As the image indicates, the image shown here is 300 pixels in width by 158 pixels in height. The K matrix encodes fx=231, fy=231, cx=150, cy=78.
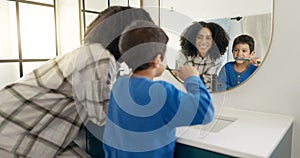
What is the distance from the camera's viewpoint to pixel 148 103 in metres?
0.78

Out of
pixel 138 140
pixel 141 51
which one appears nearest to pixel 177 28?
pixel 141 51

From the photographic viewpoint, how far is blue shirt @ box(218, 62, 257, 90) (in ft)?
4.23

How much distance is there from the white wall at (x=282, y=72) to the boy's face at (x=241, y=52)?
0.31 ft

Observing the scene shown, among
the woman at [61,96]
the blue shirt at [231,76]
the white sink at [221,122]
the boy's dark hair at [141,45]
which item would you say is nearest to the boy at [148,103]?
the boy's dark hair at [141,45]

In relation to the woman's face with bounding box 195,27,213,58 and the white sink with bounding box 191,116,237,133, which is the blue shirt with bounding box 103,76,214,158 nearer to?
the white sink with bounding box 191,116,237,133

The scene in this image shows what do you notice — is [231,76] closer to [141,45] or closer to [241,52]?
[241,52]

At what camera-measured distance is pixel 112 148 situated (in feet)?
2.98

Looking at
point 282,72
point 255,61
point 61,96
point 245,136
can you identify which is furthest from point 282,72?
point 61,96

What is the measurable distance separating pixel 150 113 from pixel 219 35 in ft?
2.59

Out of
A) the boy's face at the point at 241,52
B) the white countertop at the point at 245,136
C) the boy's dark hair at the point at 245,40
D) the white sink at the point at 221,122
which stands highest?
the boy's dark hair at the point at 245,40

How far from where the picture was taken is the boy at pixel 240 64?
4.16 ft

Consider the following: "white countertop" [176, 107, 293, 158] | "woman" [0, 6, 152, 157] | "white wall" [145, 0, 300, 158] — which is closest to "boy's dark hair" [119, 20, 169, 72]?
"woman" [0, 6, 152, 157]

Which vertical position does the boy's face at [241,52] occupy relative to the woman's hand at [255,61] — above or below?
above

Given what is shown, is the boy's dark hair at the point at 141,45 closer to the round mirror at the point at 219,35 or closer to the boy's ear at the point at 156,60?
the boy's ear at the point at 156,60
